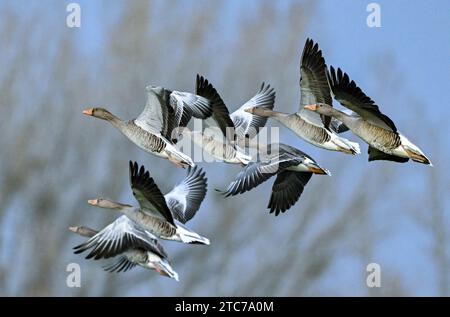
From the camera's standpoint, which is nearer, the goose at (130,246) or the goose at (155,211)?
the goose at (155,211)

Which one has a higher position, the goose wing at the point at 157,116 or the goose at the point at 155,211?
the goose wing at the point at 157,116

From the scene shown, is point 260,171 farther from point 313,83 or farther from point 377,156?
point 377,156

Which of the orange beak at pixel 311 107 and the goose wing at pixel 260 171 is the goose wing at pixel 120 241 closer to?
the goose wing at pixel 260 171

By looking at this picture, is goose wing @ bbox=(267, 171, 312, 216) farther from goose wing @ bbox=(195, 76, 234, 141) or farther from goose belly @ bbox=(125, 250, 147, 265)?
goose belly @ bbox=(125, 250, 147, 265)

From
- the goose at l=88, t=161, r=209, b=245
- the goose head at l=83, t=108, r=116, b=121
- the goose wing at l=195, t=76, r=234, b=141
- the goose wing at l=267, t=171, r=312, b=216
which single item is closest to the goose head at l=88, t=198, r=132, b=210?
the goose at l=88, t=161, r=209, b=245

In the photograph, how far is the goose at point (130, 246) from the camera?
8797 mm

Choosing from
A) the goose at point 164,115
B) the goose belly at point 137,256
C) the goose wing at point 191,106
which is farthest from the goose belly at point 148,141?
the goose belly at point 137,256

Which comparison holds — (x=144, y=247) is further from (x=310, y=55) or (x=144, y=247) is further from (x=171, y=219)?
(x=310, y=55)

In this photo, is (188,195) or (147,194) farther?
(188,195)

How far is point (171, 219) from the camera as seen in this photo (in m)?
8.88

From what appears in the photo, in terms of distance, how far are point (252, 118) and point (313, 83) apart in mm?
1387

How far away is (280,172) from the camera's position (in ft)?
33.6

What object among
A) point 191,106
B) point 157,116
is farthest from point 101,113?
point 191,106

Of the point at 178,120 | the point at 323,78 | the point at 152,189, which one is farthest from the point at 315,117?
the point at 152,189
